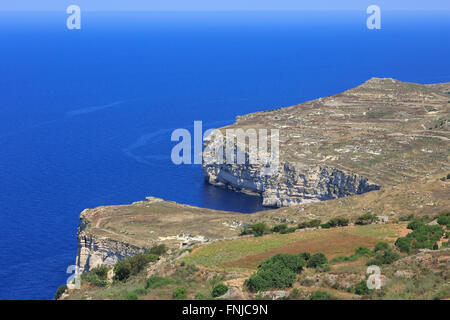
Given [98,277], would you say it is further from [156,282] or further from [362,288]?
[362,288]

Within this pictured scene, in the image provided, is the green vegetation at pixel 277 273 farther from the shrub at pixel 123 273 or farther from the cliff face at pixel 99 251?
the cliff face at pixel 99 251

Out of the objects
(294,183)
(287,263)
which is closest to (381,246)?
(287,263)

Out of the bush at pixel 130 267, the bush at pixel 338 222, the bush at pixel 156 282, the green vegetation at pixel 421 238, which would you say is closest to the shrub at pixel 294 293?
the bush at pixel 156 282

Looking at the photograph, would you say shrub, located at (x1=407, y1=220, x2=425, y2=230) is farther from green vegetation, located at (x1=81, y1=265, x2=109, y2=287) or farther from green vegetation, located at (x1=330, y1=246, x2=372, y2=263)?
green vegetation, located at (x1=81, y1=265, x2=109, y2=287)

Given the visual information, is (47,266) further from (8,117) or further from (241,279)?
(8,117)
